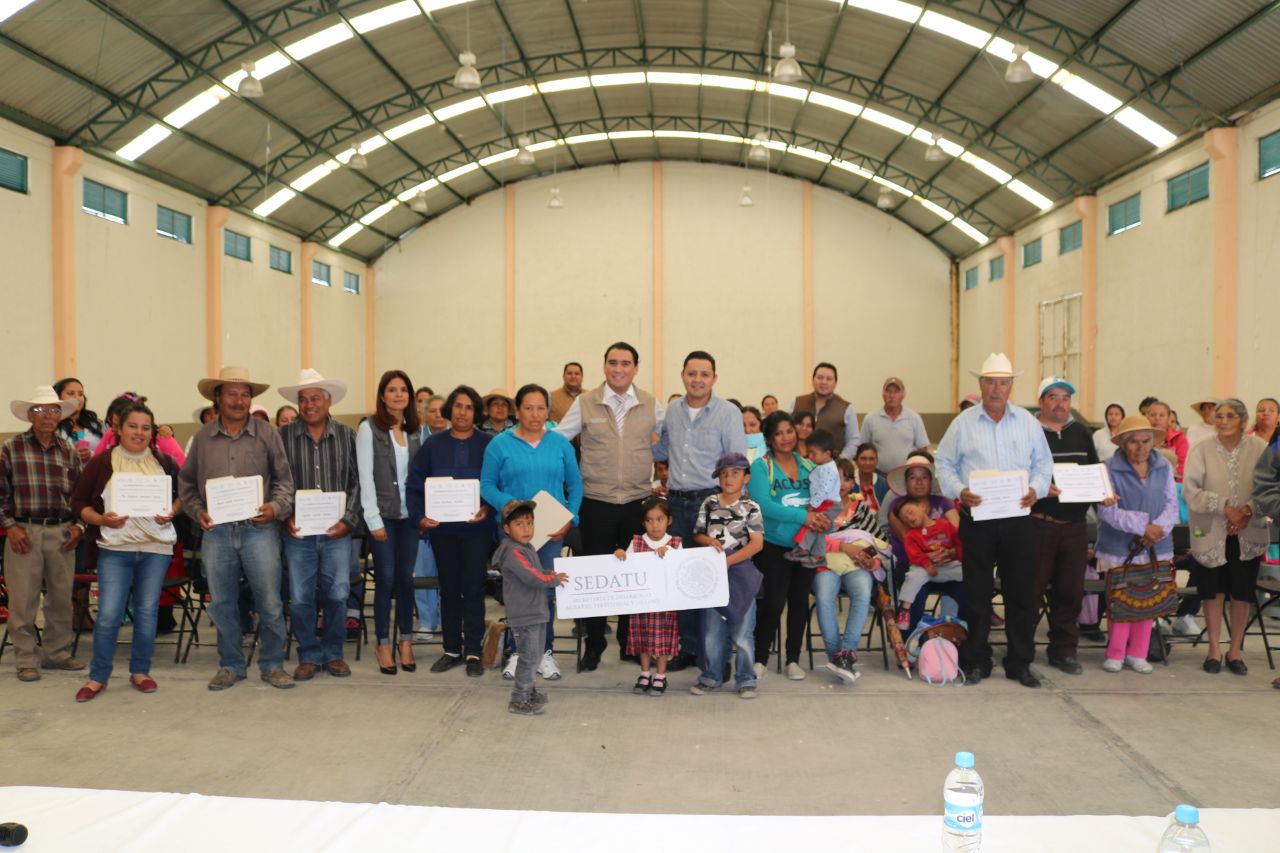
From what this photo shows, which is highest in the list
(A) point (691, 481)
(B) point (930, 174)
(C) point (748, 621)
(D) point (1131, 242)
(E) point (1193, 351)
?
(B) point (930, 174)

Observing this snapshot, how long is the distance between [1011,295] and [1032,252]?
3.70 ft

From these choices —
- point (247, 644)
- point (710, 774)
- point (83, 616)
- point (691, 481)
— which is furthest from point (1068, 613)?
point (83, 616)

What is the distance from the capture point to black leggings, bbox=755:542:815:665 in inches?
212

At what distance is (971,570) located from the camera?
5.34 m

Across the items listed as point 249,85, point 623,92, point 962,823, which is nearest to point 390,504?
point 962,823

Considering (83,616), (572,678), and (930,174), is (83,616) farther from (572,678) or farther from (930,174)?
(930,174)

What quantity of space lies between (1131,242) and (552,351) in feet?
42.3

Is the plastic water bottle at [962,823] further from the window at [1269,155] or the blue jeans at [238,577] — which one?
the window at [1269,155]

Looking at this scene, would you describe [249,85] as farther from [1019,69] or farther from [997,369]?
[997,369]

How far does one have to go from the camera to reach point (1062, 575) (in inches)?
215

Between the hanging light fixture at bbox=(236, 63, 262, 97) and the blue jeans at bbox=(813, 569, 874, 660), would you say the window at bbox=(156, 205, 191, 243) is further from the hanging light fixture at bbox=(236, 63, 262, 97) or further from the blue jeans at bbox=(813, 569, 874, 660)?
the blue jeans at bbox=(813, 569, 874, 660)

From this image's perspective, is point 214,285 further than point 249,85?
Yes

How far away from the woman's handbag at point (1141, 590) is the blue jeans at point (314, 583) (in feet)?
14.6

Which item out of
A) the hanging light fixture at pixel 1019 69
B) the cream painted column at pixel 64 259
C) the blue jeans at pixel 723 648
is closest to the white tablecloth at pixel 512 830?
the blue jeans at pixel 723 648
